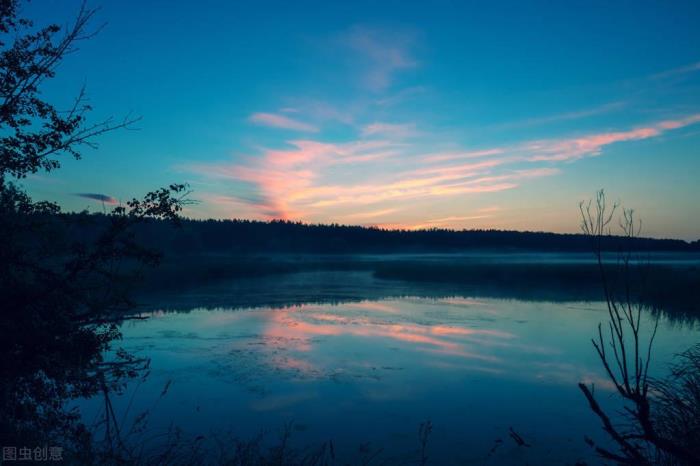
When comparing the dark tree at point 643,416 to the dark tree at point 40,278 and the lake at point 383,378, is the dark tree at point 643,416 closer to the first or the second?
the lake at point 383,378

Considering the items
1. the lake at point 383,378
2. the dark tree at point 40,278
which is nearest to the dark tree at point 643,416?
the lake at point 383,378

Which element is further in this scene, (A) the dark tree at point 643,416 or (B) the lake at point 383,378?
(B) the lake at point 383,378

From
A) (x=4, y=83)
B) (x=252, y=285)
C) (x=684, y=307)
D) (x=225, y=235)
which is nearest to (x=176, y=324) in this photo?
(x=4, y=83)

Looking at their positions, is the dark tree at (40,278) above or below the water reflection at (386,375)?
above

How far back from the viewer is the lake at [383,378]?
7.73 metres

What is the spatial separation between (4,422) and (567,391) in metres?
10.2

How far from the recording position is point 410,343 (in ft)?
46.7

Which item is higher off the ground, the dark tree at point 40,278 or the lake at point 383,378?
the dark tree at point 40,278

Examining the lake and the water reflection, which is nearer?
the lake

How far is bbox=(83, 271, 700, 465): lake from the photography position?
305 inches

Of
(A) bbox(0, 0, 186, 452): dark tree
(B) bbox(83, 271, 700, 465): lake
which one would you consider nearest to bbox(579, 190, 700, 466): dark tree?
(B) bbox(83, 271, 700, 465): lake

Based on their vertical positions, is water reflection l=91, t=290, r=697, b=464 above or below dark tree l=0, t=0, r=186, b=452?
below

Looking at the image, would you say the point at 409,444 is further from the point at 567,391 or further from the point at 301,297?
the point at 301,297

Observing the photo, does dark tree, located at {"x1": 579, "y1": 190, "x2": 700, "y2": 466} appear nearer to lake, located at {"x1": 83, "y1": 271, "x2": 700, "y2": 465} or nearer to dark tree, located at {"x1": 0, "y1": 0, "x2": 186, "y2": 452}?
lake, located at {"x1": 83, "y1": 271, "x2": 700, "y2": 465}
